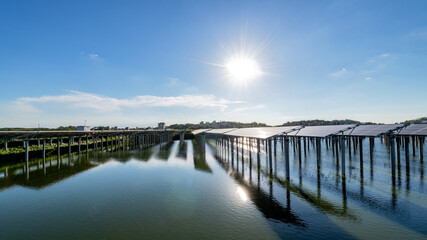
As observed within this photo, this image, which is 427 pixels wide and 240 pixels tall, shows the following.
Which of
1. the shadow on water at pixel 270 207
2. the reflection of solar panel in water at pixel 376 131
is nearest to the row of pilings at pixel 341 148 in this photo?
the reflection of solar panel in water at pixel 376 131

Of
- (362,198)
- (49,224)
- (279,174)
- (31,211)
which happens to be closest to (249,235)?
(362,198)

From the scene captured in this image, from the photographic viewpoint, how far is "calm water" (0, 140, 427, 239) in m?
9.44

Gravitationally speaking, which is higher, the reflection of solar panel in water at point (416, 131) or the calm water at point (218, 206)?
the reflection of solar panel in water at point (416, 131)

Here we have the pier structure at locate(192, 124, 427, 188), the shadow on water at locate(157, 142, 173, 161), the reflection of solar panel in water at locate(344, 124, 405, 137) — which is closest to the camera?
the pier structure at locate(192, 124, 427, 188)

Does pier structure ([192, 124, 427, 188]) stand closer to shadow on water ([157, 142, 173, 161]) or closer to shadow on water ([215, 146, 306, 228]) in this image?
shadow on water ([215, 146, 306, 228])

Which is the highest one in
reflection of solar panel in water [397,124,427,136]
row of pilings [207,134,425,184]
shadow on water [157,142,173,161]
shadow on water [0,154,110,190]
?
reflection of solar panel in water [397,124,427,136]

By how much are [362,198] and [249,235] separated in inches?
367

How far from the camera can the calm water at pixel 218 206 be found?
9.44 meters

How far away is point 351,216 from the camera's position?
10.7 meters

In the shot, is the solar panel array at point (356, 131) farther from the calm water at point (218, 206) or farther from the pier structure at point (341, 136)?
the calm water at point (218, 206)

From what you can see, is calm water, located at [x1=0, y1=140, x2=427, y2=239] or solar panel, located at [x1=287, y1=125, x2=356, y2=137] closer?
calm water, located at [x1=0, y1=140, x2=427, y2=239]

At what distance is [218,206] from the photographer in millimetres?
12445

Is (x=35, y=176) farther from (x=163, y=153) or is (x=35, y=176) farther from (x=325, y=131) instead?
(x=325, y=131)

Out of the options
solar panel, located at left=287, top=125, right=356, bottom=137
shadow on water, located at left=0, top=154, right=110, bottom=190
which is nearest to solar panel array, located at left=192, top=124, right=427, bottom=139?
solar panel, located at left=287, top=125, right=356, bottom=137
